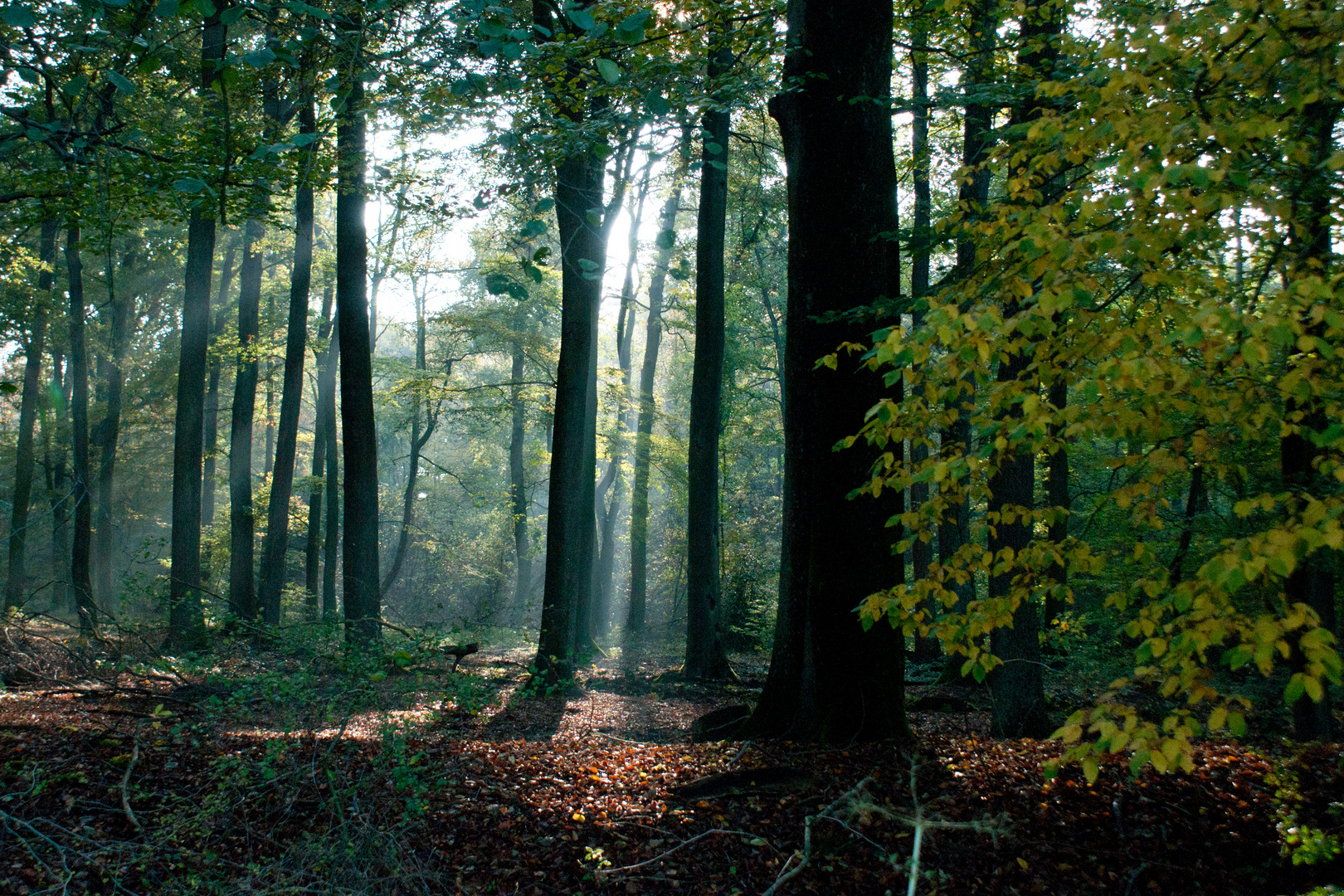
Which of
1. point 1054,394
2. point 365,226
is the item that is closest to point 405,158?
point 365,226

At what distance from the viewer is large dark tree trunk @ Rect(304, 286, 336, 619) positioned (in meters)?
18.9

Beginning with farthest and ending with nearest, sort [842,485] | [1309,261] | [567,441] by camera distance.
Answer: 1. [567,441]
2. [842,485]
3. [1309,261]

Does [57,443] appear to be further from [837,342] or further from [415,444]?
[837,342]

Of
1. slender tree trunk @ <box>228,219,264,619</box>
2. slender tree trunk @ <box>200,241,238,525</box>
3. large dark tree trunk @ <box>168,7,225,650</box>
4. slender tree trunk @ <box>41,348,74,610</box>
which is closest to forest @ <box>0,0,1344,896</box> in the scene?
large dark tree trunk @ <box>168,7,225,650</box>

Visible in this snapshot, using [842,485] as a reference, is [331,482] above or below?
above

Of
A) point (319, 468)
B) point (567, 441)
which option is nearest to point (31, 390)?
point (319, 468)

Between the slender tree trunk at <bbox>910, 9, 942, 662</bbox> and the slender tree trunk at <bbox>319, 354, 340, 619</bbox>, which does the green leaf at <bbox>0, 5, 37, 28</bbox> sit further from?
the slender tree trunk at <bbox>319, 354, 340, 619</bbox>

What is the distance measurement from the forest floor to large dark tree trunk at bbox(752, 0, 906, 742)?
43 cm

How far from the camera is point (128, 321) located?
22.8 metres

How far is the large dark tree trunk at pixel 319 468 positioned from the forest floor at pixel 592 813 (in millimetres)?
12672

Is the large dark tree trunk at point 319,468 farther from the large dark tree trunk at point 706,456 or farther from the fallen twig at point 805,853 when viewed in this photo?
the fallen twig at point 805,853

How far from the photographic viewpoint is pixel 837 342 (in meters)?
5.32

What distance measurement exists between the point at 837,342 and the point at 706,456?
244 inches

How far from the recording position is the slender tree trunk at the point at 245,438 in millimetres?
14484
